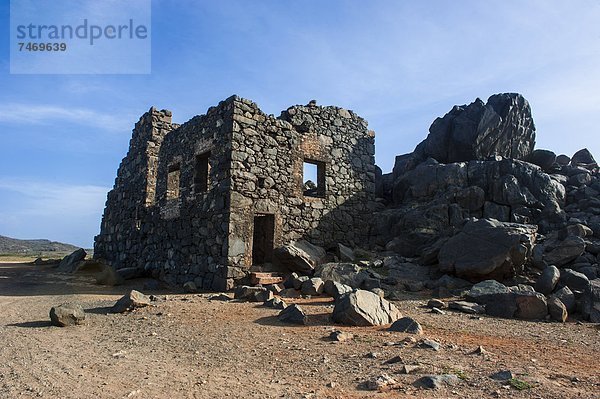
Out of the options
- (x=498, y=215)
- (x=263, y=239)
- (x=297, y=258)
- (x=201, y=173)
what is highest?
(x=201, y=173)

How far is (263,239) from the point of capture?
12.9 m

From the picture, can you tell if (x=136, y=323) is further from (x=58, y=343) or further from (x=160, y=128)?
(x=160, y=128)

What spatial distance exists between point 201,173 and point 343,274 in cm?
583

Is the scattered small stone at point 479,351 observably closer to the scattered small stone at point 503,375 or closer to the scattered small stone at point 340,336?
the scattered small stone at point 503,375

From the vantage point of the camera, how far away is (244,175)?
12031mm

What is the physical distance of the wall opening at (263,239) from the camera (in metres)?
12.5

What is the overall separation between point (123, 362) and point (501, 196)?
12262 mm

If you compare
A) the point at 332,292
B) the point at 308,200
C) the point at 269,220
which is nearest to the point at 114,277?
the point at 269,220

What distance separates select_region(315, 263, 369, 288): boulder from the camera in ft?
34.1

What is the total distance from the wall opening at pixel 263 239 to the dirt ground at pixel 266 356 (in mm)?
3954

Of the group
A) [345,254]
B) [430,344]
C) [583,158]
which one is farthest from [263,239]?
[583,158]

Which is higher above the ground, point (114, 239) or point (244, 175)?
point (244, 175)

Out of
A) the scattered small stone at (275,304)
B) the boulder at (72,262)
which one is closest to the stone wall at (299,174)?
the scattered small stone at (275,304)

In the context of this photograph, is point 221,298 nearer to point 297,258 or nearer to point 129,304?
point 129,304
